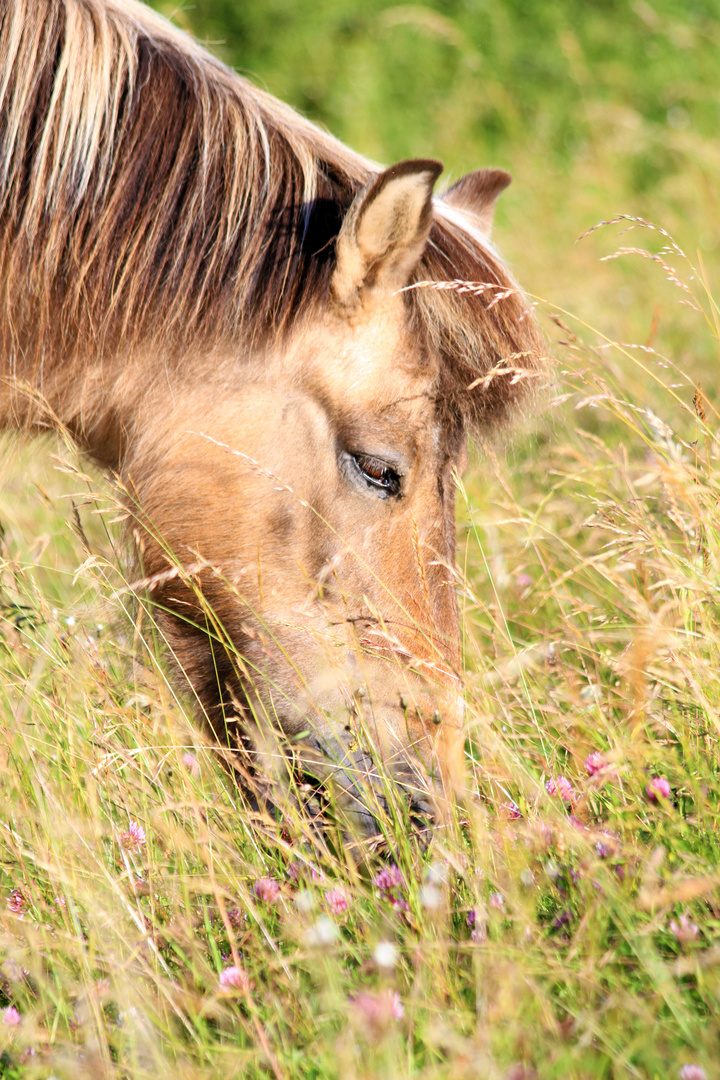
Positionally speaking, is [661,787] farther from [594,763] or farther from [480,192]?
[480,192]

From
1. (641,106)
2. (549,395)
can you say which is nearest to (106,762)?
(549,395)

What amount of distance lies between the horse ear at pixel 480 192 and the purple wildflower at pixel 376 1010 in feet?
7.61

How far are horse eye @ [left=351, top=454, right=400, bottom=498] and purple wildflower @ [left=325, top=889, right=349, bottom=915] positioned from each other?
0.94 m

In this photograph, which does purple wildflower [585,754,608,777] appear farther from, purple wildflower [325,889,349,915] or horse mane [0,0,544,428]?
horse mane [0,0,544,428]

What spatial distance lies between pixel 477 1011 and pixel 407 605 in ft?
3.14

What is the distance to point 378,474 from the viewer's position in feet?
7.14

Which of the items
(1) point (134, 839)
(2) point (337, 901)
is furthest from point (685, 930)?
(1) point (134, 839)

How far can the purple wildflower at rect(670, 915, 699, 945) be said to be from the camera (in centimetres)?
134

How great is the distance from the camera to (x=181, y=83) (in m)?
2.31

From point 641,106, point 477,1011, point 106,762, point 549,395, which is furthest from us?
point 641,106

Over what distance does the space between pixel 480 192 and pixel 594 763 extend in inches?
76.1

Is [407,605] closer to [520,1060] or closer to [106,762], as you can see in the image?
[106,762]

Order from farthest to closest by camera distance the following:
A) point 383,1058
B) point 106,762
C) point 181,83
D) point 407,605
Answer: point 181,83, point 407,605, point 106,762, point 383,1058

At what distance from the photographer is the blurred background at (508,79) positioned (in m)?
7.84
